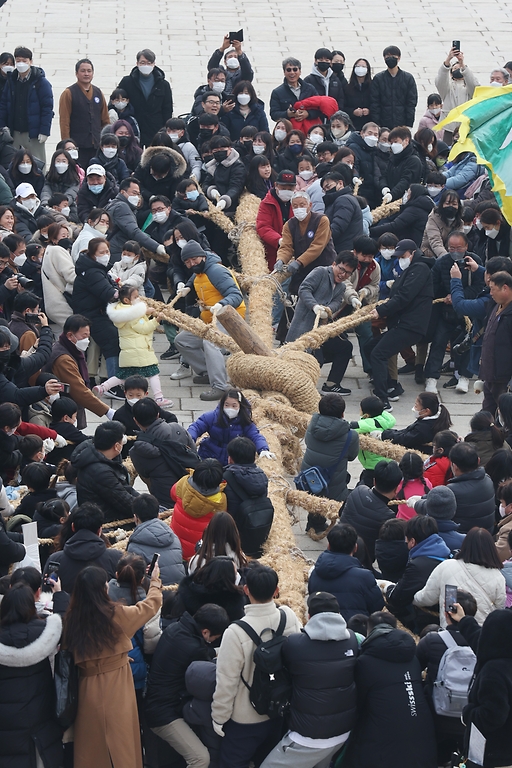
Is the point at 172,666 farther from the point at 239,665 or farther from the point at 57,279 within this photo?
the point at 57,279

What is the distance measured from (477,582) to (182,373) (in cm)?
594

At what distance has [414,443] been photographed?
29.4ft

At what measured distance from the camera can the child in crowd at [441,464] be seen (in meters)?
8.16

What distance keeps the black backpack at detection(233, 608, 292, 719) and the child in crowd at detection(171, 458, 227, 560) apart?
1.57 meters

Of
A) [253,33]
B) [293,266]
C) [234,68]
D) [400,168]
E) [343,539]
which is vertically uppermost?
[253,33]

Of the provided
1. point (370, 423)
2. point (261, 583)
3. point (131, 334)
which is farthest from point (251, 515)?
point (131, 334)

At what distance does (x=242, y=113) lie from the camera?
14922 mm

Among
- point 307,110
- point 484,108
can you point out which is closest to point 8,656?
point 484,108

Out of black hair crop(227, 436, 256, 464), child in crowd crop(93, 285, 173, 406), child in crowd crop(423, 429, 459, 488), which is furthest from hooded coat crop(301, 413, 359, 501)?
child in crowd crop(93, 285, 173, 406)

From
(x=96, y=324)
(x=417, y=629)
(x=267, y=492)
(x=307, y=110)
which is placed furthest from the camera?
(x=307, y=110)

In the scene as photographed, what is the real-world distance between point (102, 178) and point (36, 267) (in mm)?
1918

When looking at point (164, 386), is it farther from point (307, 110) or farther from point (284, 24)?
point (284, 24)

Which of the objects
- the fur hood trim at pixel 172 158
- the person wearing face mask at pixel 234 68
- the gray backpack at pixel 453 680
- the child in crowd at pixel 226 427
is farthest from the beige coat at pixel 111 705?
the person wearing face mask at pixel 234 68

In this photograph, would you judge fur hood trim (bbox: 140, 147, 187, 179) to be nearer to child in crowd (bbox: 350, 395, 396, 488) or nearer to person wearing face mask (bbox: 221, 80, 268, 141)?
person wearing face mask (bbox: 221, 80, 268, 141)
